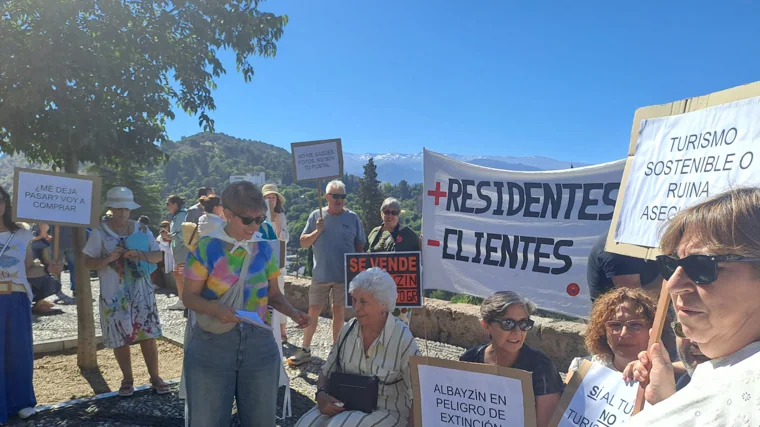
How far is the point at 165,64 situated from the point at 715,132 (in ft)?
15.0

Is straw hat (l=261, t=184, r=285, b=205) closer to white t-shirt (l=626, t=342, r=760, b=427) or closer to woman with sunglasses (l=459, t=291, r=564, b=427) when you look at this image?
woman with sunglasses (l=459, t=291, r=564, b=427)

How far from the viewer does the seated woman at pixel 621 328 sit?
2354 millimetres

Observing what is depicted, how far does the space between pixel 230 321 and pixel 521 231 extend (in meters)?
2.30

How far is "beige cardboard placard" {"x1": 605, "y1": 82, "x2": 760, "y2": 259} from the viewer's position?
1717mm

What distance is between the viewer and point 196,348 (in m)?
2.70

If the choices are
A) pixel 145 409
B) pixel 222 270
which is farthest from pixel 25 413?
pixel 222 270

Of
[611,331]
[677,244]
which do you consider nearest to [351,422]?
[611,331]

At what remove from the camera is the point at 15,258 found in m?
3.95

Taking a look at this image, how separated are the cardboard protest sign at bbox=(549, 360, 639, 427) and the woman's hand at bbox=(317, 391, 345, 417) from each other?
1.23m

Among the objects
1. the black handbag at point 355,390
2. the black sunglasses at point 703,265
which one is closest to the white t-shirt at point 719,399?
the black sunglasses at point 703,265

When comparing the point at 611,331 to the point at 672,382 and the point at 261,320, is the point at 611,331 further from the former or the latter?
the point at 261,320

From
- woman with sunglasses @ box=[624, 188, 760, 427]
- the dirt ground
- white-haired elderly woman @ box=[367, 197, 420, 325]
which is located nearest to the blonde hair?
woman with sunglasses @ box=[624, 188, 760, 427]

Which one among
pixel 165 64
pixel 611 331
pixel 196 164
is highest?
pixel 196 164

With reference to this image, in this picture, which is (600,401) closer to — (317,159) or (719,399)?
(719,399)
